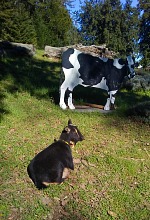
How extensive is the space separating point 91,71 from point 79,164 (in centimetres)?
344

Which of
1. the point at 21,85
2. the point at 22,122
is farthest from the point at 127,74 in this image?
the point at 21,85

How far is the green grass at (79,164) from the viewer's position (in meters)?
4.18

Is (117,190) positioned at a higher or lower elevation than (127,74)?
lower

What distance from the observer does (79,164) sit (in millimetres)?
5281

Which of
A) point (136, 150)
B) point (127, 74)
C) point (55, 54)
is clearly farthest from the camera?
point (55, 54)

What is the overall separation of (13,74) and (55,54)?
6689 millimetres

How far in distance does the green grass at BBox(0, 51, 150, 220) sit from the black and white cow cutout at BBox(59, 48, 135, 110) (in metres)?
0.68

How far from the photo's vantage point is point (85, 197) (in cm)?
443

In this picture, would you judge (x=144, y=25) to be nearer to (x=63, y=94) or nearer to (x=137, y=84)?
(x=137, y=84)

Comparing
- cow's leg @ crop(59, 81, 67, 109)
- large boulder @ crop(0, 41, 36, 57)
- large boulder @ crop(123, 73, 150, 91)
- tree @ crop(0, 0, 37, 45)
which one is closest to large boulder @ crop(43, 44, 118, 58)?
large boulder @ crop(0, 41, 36, 57)

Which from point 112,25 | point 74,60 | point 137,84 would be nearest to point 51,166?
point 74,60

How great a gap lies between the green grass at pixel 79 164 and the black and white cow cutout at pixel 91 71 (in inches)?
26.8

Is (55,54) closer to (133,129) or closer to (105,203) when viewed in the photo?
(133,129)

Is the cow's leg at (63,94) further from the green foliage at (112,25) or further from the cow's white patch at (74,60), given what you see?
the green foliage at (112,25)
